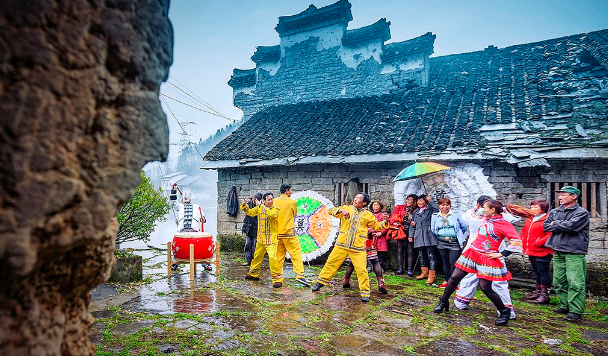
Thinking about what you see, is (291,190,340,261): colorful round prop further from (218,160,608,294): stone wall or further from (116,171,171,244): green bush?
(116,171,171,244): green bush

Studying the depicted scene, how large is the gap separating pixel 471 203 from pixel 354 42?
798 centimetres

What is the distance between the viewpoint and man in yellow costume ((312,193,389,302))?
20.3ft

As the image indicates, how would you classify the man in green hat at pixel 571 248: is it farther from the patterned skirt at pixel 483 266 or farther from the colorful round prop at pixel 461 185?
the colorful round prop at pixel 461 185

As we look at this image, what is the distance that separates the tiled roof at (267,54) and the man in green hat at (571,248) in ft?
38.4

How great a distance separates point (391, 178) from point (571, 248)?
420cm

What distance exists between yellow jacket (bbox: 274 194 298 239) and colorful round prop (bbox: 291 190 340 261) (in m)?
2.21

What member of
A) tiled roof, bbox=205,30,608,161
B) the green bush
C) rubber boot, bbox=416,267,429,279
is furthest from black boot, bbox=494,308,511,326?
the green bush

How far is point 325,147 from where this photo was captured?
968cm

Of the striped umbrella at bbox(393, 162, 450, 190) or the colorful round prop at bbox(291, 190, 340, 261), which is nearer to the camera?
the striped umbrella at bbox(393, 162, 450, 190)

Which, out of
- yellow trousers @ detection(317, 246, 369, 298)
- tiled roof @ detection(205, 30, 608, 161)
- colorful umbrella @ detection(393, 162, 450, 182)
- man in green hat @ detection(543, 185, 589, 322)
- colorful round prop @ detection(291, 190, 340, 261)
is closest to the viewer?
man in green hat @ detection(543, 185, 589, 322)

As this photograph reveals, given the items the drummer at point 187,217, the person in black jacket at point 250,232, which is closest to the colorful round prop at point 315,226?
the person in black jacket at point 250,232

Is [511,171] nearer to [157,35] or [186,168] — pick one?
[157,35]

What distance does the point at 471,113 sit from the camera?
9.39 metres

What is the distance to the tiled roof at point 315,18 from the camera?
1359 cm
